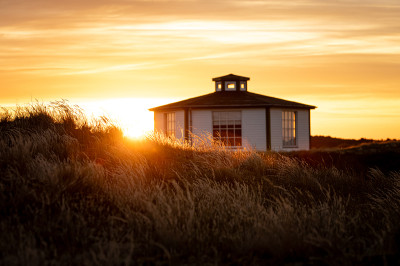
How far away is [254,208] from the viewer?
664 centimetres

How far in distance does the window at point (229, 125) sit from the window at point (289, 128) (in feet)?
8.77

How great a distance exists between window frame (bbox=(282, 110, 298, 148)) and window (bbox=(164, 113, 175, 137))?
19.5 feet

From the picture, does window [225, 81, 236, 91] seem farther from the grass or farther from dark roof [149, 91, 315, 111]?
the grass

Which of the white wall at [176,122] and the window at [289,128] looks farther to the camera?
the window at [289,128]

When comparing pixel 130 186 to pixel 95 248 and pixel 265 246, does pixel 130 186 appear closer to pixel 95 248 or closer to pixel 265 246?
pixel 95 248

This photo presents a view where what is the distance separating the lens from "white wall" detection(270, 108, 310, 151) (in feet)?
80.3

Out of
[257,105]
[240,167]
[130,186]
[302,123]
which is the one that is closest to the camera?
[130,186]

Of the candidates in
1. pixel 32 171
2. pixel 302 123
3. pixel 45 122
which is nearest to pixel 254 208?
pixel 32 171

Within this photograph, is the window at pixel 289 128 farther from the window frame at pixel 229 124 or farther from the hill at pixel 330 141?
the hill at pixel 330 141

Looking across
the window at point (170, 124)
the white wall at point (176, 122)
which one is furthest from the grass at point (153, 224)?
the window at point (170, 124)

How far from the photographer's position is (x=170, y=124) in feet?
86.8

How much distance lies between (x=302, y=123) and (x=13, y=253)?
2288 cm

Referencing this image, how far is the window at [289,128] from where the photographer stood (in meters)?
25.4

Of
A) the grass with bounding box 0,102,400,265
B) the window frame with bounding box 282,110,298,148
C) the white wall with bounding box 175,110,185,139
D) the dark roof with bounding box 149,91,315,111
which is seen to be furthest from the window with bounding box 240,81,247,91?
the grass with bounding box 0,102,400,265
